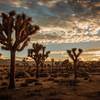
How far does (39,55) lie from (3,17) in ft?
69.5

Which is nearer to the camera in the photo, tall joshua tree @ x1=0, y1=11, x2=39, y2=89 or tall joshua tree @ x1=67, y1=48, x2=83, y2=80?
tall joshua tree @ x1=0, y1=11, x2=39, y2=89

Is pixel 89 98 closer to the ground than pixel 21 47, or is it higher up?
closer to the ground

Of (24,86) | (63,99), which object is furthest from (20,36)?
(63,99)

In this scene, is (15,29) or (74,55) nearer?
(15,29)

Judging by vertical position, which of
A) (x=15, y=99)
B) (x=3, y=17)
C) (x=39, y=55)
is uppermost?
(x=3, y=17)

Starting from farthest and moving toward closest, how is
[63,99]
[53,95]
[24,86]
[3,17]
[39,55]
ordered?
1. [39,55]
2. [24,86]
3. [3,17]
4. [53,95]
5. [63,99]

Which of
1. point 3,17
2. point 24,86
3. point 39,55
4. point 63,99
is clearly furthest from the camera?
point 39,55

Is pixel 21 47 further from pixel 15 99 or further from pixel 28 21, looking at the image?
pixel 15 99

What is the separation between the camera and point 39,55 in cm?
4897

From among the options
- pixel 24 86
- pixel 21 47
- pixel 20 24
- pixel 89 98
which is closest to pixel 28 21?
pixel 20 24

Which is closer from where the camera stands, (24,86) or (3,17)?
(3,17)

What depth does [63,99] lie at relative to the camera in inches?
890

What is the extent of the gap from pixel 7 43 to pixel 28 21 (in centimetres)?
297

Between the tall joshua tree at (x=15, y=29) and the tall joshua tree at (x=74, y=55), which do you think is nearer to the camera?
the tall joshua tree at (x=15, y=29)
